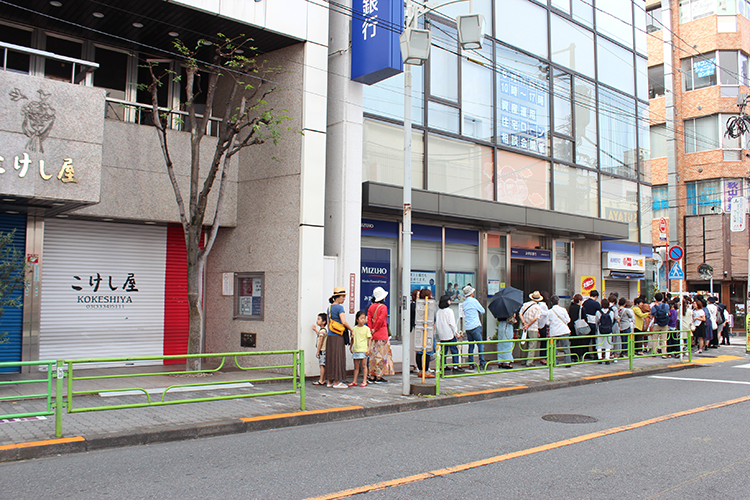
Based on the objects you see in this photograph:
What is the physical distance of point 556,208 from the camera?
19.1 m

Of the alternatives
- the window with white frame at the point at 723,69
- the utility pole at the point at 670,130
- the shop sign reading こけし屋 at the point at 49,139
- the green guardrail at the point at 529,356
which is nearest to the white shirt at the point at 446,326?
the green guardrail at the point at 529,356

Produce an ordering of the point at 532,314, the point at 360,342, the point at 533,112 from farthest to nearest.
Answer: the point at 533,112
the point at 532,314
the point at 360,342

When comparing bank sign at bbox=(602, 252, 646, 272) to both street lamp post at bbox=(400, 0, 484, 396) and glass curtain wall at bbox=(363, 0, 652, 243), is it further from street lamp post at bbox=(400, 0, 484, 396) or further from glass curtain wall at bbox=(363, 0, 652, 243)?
street lamp post at bbox=(400, 0, 484, 396)

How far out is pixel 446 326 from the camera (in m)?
12.6

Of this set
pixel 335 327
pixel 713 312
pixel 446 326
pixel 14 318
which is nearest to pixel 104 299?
pixel 14 318

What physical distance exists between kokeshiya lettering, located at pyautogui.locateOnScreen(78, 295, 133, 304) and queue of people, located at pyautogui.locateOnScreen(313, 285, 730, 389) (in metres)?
4.50

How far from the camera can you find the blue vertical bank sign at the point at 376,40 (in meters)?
12.3

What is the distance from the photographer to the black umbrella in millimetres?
13641

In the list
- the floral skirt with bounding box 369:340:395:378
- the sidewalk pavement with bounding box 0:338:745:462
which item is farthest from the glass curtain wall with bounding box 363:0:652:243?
the sidewalk pavement with bounding box 0:338:745:462

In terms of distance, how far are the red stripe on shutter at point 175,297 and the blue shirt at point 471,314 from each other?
6414mm

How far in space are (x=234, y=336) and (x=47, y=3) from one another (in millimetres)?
7611

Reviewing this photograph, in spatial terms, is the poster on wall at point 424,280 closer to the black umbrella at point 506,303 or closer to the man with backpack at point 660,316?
the black umbrella at point 506,303

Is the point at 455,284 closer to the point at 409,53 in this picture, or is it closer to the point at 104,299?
the point at 409,53

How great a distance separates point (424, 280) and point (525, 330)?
2947 mm
